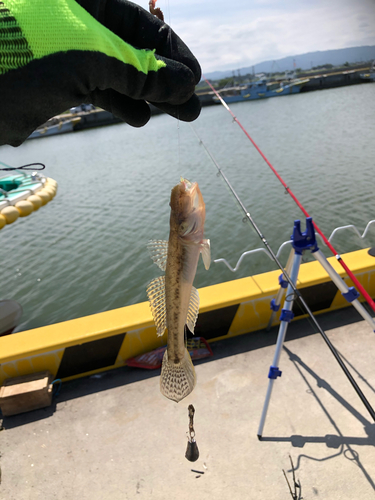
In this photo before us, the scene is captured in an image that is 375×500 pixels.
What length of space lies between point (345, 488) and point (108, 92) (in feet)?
12.9

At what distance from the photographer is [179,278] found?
230 centimetres

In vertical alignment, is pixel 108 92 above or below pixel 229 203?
above

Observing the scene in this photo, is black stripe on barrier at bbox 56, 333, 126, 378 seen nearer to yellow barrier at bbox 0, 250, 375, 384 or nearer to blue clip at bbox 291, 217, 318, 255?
→ yellow barrier at bbox 0, 250, 375, 384

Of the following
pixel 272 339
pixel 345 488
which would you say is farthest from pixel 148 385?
pixel 345 488

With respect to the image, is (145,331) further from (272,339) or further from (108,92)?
(108,92)

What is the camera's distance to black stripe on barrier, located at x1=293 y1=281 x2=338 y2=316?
5.52m

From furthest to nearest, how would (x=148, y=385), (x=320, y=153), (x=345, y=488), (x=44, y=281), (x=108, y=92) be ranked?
(x=320, y=153), (x=44, y=281), (x=148, y=385), (x=345, y=488), (x=108, y=92)

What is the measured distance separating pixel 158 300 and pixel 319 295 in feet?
12.8

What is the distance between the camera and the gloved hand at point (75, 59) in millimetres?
1667

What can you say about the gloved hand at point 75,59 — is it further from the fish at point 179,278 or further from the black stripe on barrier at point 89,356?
the black stripe on barrier at point 89,356

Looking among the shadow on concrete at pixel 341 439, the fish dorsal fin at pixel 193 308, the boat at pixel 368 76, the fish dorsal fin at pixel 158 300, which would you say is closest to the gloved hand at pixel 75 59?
the fish dorsal fin at pixel 158 300

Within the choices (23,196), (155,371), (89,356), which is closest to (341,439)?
(155,371)

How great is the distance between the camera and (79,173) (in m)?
23.2

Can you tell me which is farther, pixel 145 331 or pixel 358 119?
pixel 358 119
